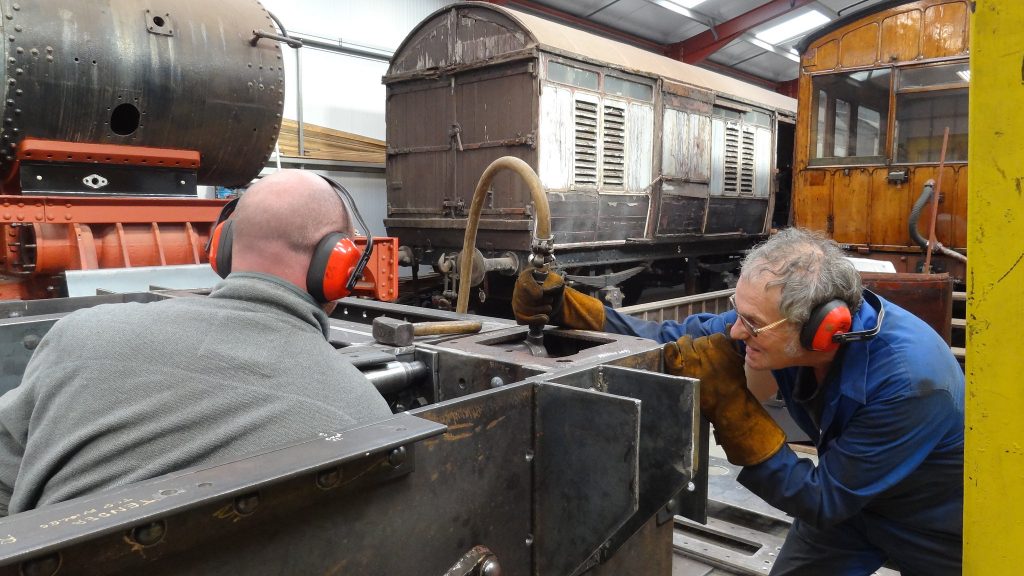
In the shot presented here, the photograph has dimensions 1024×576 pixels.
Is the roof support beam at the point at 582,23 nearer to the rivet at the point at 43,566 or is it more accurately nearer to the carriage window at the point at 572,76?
the carriage window at the point at 572,76

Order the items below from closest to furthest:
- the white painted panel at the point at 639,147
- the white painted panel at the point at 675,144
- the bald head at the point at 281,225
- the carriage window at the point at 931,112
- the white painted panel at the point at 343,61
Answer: the bald head at the point at 281,225 < the carriage window at the point at 931,112 < the white painted panel at the point at 639,147 < the white painted panel at the point at 675,144 < the white painted panel at the point at 343,61

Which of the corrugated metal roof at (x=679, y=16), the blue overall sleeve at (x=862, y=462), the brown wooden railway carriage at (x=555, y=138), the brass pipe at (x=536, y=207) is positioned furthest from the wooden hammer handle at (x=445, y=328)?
the corrugated metal roof at (x=679, y=16)

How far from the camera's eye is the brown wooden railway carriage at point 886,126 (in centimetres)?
581

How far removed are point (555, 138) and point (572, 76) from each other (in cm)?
67

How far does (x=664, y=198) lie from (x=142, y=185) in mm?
5470

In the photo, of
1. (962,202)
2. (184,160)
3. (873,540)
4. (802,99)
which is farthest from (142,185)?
(962,202)

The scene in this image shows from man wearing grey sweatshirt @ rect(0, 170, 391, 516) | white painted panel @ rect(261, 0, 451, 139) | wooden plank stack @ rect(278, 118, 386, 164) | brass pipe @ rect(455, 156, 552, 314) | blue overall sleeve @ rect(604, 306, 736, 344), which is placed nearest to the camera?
man wearing grey sweatshirt @ rect(0, 170, 391, 516)

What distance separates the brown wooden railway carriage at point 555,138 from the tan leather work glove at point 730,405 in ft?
14.3

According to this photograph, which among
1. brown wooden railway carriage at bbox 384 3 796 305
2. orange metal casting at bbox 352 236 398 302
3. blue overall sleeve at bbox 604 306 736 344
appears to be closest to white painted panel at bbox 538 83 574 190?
brown wooden railway carriage at bbox 384 3 796 305

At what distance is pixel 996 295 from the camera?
1016mm

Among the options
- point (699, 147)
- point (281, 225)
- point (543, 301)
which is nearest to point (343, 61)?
point (699, 147)

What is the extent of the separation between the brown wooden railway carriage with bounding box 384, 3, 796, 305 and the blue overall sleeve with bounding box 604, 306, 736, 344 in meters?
3.83

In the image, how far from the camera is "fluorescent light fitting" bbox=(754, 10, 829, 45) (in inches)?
552

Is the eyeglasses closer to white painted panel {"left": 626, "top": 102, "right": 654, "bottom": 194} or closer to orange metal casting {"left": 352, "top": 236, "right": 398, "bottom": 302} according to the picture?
orange metal casting {"left": 352, "top": 236, "right": 398, "bottom": 302}
